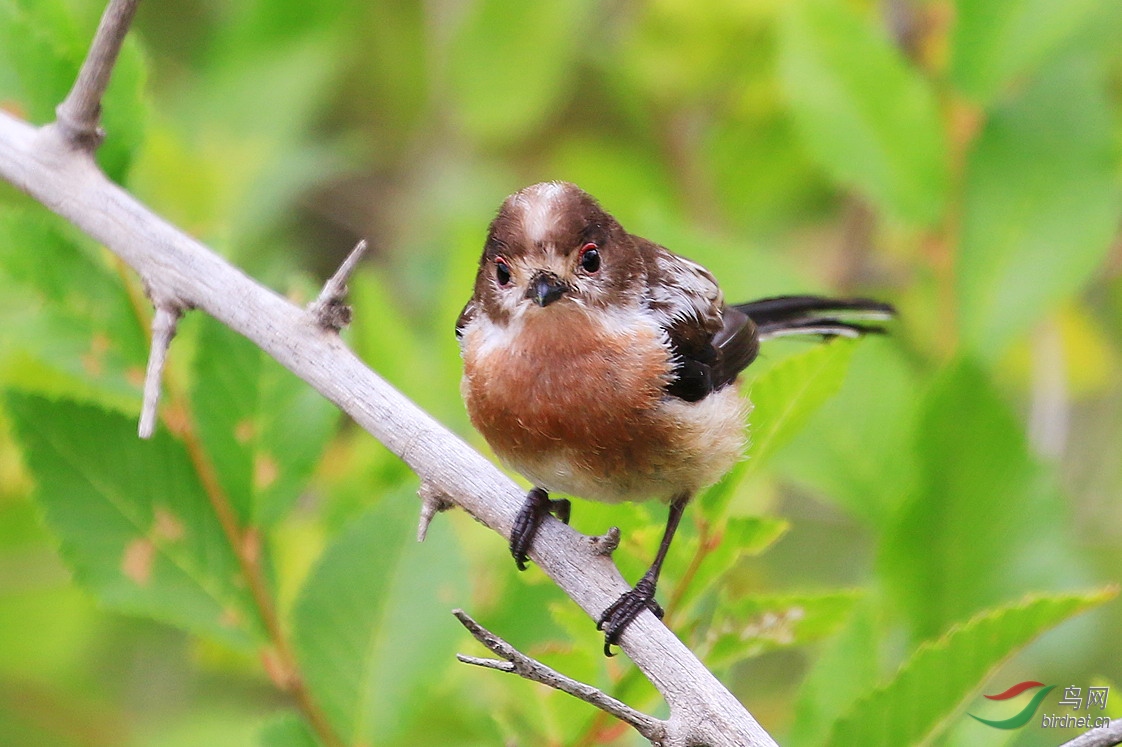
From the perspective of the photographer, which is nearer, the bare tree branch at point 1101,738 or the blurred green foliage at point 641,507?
the bare tree branch at point 1101,738

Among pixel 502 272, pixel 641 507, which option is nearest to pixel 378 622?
pixel 641 507

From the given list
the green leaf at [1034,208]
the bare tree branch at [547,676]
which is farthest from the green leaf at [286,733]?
the green leaf at [1034,208]

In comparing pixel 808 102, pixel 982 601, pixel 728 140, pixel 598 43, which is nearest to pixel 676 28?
pixel 728 140

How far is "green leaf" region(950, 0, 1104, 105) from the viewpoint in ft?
9.74

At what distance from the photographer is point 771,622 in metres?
2.42

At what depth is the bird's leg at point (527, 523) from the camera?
97.3 inches

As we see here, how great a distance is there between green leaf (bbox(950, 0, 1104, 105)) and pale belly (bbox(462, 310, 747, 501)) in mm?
1102

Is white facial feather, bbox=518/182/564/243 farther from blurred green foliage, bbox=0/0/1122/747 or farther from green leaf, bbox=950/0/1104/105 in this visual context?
green leaf, bbox=950/0/1104/105

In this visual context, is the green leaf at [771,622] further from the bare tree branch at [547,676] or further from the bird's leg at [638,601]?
the bare tree branch at [547,676]

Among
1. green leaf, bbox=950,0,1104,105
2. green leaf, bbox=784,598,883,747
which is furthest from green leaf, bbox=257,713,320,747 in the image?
green leaf, bbox=950,0,1104,105

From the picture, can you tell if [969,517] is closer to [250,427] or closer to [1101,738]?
[1101,738]

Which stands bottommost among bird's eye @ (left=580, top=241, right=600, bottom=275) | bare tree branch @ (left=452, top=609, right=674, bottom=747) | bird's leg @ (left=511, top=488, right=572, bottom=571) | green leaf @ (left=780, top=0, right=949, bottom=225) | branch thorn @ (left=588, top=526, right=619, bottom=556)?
bare tree branch @ (left=452, top=609, right=674, bottom=747)

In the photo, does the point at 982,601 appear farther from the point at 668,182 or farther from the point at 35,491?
the point at 668,182

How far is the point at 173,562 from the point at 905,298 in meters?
2.86
